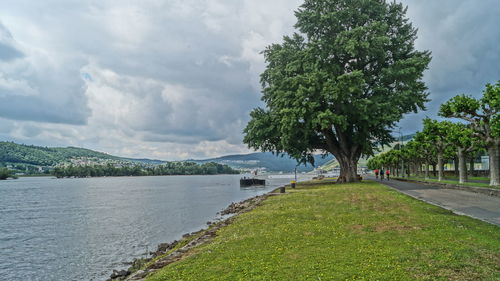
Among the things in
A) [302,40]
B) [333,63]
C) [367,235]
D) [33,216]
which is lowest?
[33,216]

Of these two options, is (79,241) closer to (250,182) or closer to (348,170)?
(348,170)

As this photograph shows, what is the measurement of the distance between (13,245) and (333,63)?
3967 cm

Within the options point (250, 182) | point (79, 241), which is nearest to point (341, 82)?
point (79, 241)

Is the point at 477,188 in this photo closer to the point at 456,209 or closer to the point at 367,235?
the point at 456,209

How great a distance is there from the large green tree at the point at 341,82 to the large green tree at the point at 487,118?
8346 millimetres

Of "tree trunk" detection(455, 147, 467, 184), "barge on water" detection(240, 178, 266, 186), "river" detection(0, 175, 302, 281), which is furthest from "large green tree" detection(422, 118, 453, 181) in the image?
"barge on water" detection(240, 178, 266, 186)

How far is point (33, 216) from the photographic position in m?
44.4

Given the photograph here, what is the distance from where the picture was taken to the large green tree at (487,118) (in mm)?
32281

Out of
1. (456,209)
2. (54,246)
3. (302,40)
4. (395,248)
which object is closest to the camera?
(395,248)

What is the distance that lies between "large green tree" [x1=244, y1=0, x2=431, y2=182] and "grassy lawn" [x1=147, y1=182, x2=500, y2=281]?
27.0m

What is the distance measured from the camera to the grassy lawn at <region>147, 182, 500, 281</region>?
8.60 m

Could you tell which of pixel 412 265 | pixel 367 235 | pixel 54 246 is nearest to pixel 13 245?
pixel 54 246

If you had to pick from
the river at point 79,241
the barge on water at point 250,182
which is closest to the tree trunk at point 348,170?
the river at point 79,241

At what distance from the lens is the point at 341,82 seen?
41.2 metres
